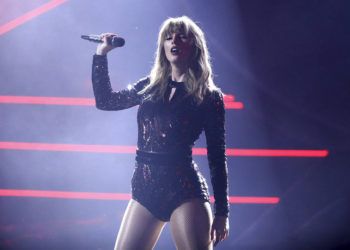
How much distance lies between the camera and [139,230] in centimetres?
163

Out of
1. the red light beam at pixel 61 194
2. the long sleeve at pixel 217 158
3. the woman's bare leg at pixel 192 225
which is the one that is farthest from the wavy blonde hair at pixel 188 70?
the red light beam at pixel 61 194

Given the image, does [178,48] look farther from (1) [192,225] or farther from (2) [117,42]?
(1) [192,225]

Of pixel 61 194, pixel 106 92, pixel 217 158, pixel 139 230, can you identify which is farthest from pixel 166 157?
pixel 61 194

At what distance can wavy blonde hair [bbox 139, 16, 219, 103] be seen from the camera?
1.73 meters

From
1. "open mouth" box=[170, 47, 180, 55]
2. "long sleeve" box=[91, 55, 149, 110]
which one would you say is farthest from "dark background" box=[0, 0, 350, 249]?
"open mouth" box=[170, 47, 180, 55]

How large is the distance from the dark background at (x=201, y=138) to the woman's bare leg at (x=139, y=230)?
150cm

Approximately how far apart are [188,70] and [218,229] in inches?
27.3

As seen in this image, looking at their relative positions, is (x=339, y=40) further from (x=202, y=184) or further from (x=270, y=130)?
(x=202, y=184)

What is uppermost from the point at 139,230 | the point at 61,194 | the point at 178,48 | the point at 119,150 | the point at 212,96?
the point at 178,48

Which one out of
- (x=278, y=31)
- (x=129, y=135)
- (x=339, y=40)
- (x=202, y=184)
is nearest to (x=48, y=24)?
(x=129, y=135)

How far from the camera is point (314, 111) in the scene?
10.3 feet

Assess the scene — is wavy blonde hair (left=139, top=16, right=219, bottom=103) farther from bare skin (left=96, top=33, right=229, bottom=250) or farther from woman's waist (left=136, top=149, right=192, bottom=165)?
woman's waist (left=136, top=149, right=192, bottom=165)

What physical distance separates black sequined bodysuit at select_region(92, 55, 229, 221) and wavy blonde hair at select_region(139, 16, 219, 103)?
4 cm

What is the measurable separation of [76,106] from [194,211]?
70.9 inches
